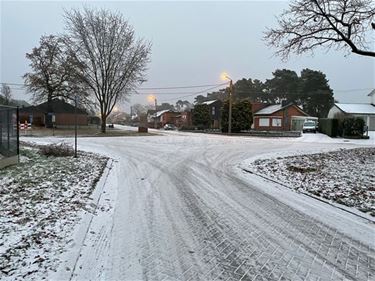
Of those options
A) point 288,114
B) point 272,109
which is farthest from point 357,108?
point 272,109

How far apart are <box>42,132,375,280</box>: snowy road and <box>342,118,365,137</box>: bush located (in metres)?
28.4

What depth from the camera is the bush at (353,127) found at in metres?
32.8

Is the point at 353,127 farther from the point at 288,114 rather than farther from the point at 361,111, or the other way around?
the point at 288,114

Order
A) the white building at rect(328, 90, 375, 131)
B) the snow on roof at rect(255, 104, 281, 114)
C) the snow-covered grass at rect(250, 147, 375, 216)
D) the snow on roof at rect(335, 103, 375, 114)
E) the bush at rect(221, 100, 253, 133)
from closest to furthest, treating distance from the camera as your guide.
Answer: the snow-covered grass at rect(250, 147, 375, 216)
the bush at rect(221, 100, 253, 133)
the white building at rect(328, 90, 375, 131)
the snow on roof at rect(335, 103, 375, 114)
the snow on roof at rect(255, 104, 281, 114)

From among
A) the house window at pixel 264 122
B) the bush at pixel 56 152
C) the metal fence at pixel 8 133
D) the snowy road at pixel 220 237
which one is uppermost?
the house window at pixel 264 122

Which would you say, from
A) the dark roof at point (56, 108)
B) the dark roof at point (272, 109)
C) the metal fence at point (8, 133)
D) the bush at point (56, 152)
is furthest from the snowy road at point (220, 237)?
the dark roof at point (56, 108)

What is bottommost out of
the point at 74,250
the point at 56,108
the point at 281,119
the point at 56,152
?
the point at 74,250

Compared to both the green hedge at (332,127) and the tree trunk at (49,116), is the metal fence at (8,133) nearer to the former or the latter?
the green hedge at (332,127)

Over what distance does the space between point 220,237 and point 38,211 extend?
3315 mm

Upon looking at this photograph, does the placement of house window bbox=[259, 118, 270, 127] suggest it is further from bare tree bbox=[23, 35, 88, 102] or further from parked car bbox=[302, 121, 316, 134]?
bare tree bbox=[23, 35, 88, 102]

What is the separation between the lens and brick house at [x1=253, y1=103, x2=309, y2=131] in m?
52.3

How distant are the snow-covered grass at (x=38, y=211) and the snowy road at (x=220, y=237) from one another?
1.41ft

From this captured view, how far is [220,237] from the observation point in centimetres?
499

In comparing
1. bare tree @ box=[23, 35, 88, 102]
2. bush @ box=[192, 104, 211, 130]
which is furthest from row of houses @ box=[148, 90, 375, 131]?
bare tree @ box=[23, 35, 88, 102]
